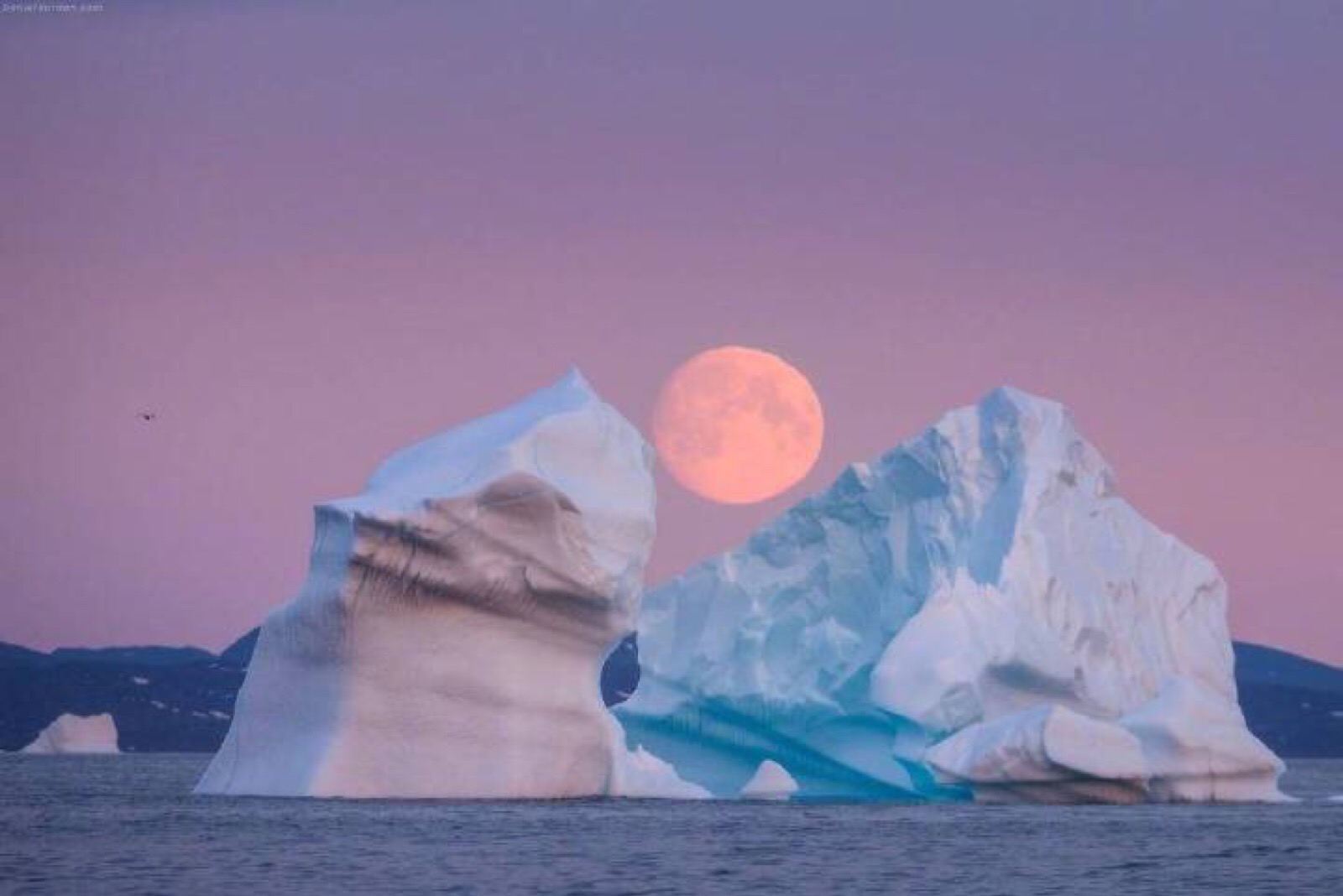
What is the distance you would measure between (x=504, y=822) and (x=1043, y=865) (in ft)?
23.3

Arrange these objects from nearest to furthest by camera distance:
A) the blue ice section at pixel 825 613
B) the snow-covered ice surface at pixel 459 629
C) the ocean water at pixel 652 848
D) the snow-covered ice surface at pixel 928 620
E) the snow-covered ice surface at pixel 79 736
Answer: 1. the ocean water at pixel 652 848
2. the snow-covered ice surface at pixel 459 629
3. the snow-covered ice surface at pixel 928 620
4. the blue ice section at pixel 825 613
5. the snow-covered ice surface at pixel 79 736

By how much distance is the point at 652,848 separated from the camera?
1014 inches

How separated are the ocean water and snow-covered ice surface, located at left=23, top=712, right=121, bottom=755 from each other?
140 feet

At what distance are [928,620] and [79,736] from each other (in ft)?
166

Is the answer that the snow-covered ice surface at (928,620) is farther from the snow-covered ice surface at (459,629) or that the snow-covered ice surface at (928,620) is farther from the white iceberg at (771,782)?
the snow-covered ice surface at (459,629)

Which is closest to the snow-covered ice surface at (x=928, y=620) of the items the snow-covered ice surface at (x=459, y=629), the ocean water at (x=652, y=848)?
the ocean water at (x=652, y=848)

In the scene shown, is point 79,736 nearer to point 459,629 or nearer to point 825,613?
point 825,613

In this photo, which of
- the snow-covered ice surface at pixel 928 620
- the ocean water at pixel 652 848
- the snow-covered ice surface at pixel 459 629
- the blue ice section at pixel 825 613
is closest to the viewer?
the ocean water at pixel 652 848

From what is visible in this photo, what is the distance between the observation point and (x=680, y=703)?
38906mm

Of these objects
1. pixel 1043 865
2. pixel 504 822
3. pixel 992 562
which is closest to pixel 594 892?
pixel 1043 865

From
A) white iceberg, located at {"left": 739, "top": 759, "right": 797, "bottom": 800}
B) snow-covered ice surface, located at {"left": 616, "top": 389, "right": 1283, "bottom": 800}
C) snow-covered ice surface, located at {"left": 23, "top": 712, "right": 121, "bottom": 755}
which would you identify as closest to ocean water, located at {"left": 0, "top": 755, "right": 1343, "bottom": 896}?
white iceberg, located at {"left": 739, "top": 759, "right": 797, "bottom": 800}

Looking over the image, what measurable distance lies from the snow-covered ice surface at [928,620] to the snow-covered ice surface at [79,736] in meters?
40.9

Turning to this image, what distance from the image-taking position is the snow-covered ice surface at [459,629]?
28.0 m

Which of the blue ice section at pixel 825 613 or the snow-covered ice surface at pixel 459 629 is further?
the blue ice section at pixel 825 613
